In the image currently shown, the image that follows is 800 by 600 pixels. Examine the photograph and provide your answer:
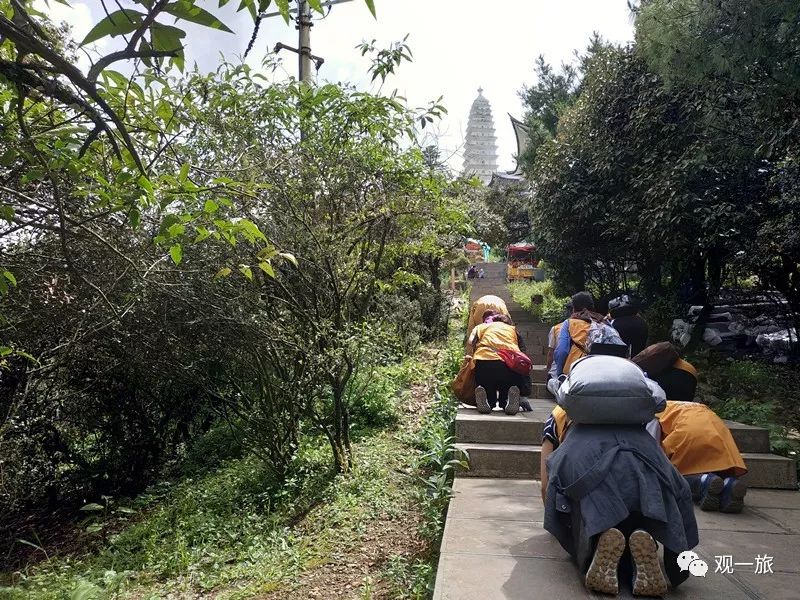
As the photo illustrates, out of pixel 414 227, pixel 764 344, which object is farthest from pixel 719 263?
pixel 414 227

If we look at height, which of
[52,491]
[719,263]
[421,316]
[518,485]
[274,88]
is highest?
[274,88]

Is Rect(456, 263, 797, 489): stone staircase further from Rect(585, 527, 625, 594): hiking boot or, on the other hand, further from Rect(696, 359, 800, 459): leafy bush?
Rect(585, 527, 625, 594): hiking boot

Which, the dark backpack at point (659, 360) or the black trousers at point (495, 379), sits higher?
the dark backpack at point (659, 360)

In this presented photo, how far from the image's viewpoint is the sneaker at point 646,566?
283 cm

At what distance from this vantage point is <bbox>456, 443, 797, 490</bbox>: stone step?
16.8ft

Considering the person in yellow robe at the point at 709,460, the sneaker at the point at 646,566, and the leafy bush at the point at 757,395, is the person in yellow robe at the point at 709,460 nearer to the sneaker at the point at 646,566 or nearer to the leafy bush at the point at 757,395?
the sneaker at the point at 646,566

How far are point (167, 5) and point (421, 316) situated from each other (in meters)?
10.4

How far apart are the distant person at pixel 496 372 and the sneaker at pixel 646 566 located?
3.37 m

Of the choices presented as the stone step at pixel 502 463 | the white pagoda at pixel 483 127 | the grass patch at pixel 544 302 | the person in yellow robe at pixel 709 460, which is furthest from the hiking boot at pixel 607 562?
the white pagoda at pixel 483 127

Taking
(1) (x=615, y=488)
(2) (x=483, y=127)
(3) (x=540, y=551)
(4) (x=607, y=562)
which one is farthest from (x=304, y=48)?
(2) (x=483, y=127)

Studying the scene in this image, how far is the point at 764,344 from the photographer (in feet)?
33.7

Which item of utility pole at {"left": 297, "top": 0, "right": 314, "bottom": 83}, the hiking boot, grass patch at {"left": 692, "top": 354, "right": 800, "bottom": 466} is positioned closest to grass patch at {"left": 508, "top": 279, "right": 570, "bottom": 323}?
grass patch at {"left": 692, "top": 354, "right": 800, "bottom": 466}

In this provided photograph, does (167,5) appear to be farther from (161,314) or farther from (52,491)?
(52,491)

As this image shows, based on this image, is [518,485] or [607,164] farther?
[607,164]
